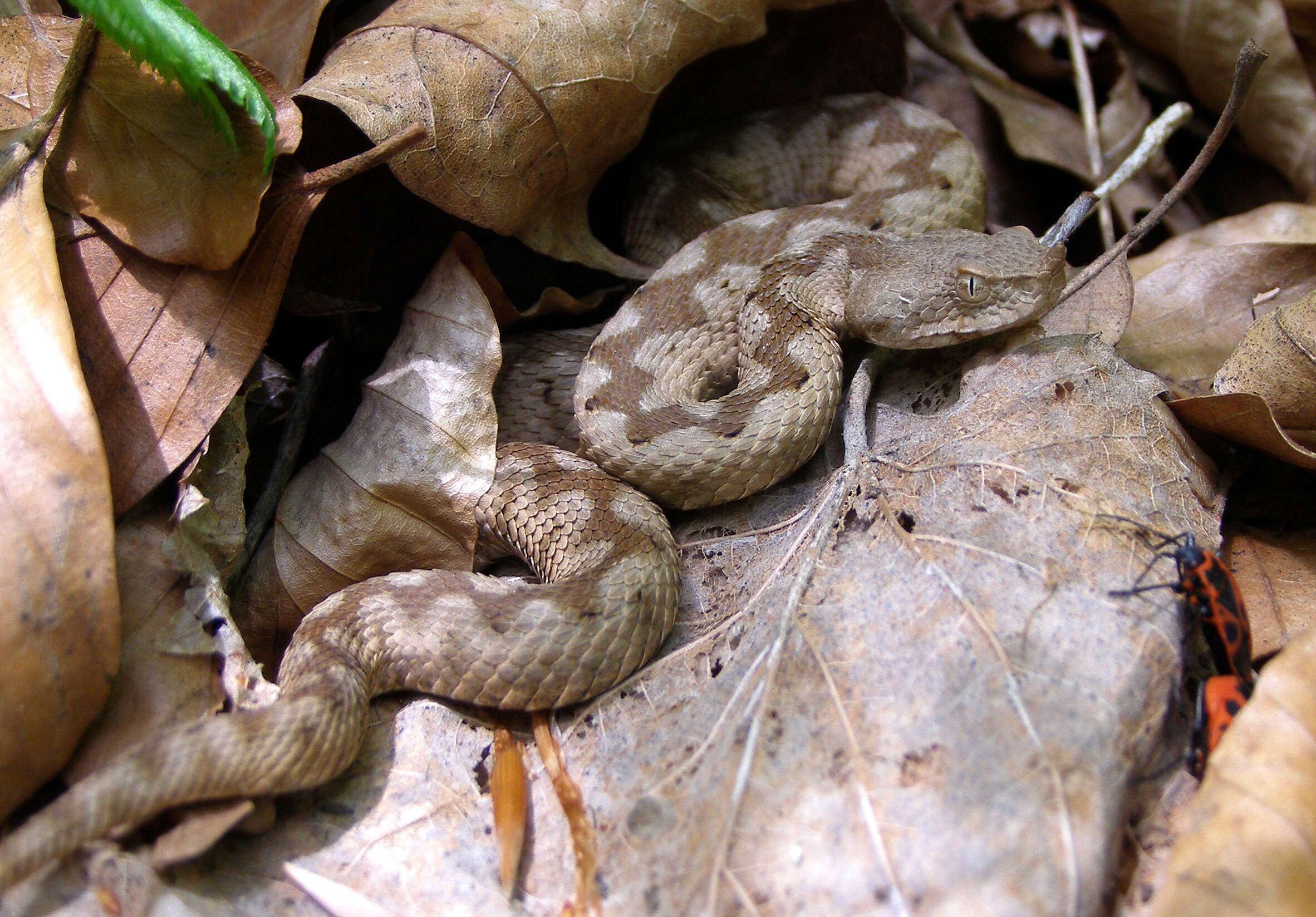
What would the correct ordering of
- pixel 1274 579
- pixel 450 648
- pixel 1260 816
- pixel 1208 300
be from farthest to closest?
pixel 1208 300 → pixel 1274 579 → pixel 450 648 → pixel 1260 816

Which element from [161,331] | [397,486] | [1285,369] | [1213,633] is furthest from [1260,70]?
[161,331]

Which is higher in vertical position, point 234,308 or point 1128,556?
point 234,308

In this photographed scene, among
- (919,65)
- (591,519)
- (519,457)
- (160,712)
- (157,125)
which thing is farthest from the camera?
(919,65)

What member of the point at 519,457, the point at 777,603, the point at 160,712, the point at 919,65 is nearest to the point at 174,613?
the point at 160,712

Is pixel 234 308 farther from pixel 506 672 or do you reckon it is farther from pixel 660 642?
pixel 660 642

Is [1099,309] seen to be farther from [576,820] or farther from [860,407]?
[576,820]

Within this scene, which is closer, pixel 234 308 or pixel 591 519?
pixel 234 308

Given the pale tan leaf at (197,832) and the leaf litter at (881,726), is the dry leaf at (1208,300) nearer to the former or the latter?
the leaf litter at (881,726)
